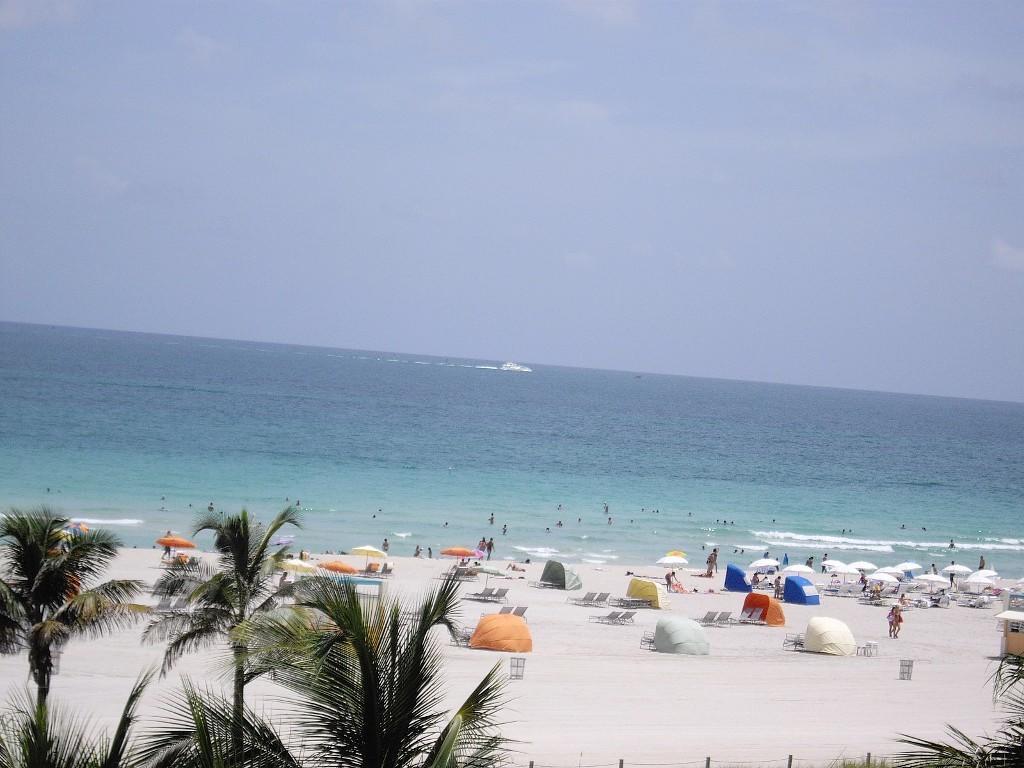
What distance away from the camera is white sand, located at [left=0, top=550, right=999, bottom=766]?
52.4ft

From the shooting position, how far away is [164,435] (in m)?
73.8

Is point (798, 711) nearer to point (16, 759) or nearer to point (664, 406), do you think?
point (16, 759)

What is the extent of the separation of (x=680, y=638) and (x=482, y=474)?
4498 centimetres

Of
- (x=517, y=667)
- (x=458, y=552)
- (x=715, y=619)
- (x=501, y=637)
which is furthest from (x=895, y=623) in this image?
(x=517, y=667)

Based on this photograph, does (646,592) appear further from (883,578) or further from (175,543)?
(175,543)

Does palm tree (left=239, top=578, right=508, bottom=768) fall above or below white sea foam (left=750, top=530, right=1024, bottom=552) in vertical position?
above

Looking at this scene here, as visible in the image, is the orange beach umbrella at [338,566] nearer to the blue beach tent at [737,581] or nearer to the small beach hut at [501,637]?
the small beach hut at [501,637]

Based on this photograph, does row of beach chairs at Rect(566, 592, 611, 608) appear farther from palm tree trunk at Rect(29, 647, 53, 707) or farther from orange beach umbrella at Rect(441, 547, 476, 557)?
palm tree trunk at Rect(29, 647, 53, 707)

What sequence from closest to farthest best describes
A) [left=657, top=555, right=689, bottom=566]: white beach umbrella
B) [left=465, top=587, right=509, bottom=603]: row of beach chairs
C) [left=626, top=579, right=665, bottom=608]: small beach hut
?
1. [left=465, top=587, right=509, bottom=603]: row of beach chairs
2. [left=626, top=579, right=665, bottom=608]: small beach hut
3. [left=657, top=555, right=689, bottom=566]: white beach umbrella

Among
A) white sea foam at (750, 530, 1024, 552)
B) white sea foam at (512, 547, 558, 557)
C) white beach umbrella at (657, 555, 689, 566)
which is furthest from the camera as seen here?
white sea foam at (750, 530, 1024, 552)

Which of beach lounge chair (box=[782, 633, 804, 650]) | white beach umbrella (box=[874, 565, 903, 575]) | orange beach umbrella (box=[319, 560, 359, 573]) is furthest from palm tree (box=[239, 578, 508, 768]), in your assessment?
white beach umbrella (box=[874, 565, 903, 575])

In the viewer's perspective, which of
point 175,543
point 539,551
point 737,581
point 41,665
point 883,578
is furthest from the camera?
point 539,551

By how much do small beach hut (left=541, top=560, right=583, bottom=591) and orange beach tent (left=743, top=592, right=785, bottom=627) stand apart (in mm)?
5903

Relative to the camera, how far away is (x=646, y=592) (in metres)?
31.2
